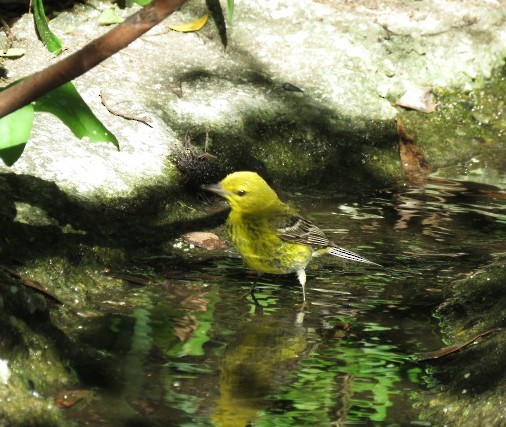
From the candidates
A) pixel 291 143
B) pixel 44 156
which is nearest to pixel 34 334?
pixel 44 156

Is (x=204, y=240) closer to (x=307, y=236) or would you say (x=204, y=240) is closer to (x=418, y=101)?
(x=307, y=236)

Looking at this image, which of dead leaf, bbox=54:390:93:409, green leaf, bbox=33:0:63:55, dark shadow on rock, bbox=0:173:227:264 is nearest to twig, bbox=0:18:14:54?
green leaf, bbox=33:0:63:55

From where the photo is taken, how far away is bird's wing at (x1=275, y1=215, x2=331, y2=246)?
21.3 feet

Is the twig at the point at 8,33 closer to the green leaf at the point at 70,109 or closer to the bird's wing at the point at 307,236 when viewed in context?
the bird's wing at the point at 307,236

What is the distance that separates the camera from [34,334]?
15.3 ft

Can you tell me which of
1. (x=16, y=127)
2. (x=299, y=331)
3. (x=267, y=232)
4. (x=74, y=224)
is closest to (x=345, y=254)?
(x=267, y=232)

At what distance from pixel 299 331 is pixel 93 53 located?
8.31ft

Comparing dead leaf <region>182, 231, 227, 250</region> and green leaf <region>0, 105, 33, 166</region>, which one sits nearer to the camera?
green leaf <region>0, 105, 33, 166</region>

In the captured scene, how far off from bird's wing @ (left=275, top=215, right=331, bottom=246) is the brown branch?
3.04m

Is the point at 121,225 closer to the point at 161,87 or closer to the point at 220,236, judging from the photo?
the point at 220,236

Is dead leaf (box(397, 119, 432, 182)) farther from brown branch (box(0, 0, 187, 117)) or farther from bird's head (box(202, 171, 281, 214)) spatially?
brown branch (box(0, 0, 187, 117))

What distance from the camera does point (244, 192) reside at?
Answer: 656 cm

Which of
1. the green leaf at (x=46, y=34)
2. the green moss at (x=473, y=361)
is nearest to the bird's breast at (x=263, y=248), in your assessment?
the green moss at (x=473, y=361)

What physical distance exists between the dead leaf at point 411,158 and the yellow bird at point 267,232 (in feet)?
5.75
